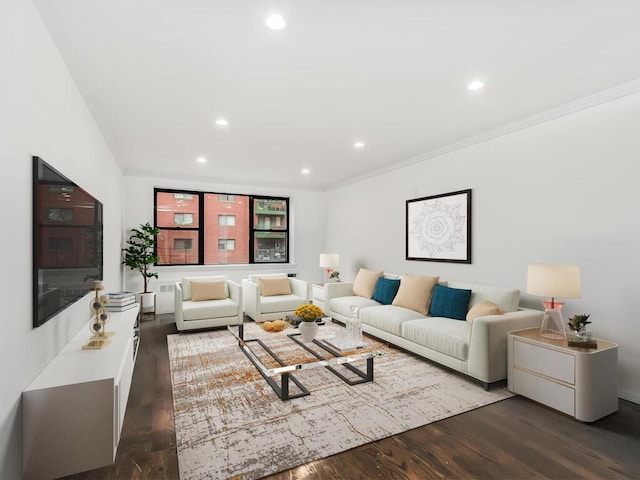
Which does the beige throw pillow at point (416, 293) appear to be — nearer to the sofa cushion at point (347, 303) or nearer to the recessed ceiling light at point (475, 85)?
the sofa cushion at point (347, 303)

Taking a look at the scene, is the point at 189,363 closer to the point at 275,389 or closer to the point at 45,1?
the point at 275,389

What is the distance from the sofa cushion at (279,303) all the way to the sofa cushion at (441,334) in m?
2.08

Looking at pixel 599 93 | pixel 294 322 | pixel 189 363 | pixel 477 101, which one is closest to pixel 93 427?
pixel 189 363

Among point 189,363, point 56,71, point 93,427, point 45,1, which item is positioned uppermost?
point 45,1

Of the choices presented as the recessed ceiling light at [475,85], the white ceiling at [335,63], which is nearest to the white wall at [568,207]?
the white ceiling at [335,63]

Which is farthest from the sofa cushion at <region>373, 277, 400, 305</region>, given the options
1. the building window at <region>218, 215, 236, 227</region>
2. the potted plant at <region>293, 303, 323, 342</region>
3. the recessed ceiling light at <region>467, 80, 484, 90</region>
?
the building window at <region>218, 215, 236, 227</region>

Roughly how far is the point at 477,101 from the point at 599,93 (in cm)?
98

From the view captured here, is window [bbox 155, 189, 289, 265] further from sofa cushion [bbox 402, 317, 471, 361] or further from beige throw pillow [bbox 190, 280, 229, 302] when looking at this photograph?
sofa cushion [bbox 402, 317, 471, 361]

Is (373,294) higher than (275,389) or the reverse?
higher

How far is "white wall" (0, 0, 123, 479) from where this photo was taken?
1505 mm

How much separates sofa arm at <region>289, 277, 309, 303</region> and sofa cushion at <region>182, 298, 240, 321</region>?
109cm

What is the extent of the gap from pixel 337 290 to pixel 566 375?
334 cm

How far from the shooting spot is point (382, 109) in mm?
3301

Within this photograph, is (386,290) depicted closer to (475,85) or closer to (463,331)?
(463,331)
